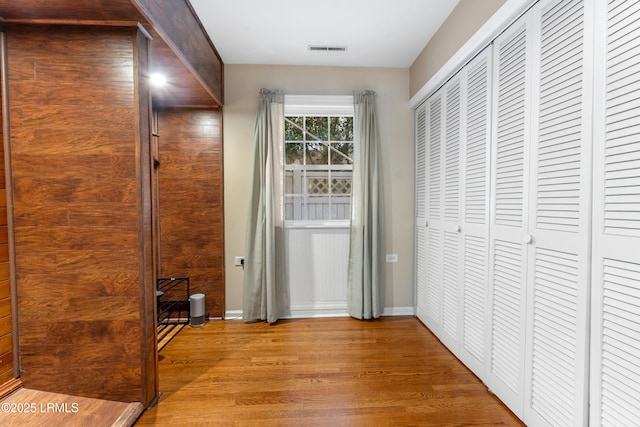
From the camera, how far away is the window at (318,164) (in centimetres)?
301

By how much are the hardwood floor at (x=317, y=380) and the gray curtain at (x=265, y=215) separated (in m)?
0.29

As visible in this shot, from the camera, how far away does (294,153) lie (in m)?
3.02

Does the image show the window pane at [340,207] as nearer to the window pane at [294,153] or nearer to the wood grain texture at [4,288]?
the window pane at [294,153]

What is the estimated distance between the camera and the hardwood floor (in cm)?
160

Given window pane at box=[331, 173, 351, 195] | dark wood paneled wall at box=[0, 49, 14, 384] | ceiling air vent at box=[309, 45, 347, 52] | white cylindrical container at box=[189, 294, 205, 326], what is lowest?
white cylindrical container at box=[189, 294, 205, 326]

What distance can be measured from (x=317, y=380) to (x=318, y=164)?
2.00 m

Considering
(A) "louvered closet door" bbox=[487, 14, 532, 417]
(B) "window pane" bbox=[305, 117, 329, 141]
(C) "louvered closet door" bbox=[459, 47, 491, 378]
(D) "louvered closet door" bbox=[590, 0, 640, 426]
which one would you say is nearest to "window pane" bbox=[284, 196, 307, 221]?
(B) "window pane" bbox=[305, 117, 329, 141]

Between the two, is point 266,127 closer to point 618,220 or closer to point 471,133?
point 471,133

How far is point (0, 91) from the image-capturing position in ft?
4.95

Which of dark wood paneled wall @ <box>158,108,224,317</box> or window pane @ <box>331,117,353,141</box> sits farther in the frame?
window pane @ <box>331,117,353,141</box>

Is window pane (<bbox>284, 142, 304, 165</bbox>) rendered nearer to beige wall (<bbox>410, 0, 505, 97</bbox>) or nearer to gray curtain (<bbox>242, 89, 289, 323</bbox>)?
gray curtain (<bbox>242, 89, 289, 323</bbox>)

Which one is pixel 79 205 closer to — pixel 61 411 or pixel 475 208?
pixel 61 411

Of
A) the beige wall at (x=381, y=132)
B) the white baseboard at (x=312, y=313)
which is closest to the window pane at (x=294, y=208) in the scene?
the beige wall at (x=381, y=132)

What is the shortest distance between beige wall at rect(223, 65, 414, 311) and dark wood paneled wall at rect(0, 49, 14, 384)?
1.56m
